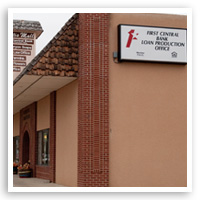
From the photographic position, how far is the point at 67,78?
16.2 metres

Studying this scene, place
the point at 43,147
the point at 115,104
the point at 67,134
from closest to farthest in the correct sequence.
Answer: the point at 115,104
the point at 67,134
the point at 43,147

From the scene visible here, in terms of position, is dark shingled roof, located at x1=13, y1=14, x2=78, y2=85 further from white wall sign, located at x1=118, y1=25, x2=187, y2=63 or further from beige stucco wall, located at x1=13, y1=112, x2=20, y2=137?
→ beige stucco wall, located at x1=13, y1=112, x2=20, y2=137

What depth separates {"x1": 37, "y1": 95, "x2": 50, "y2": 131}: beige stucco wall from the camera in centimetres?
2122

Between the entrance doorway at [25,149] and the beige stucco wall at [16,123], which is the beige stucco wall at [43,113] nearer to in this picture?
the entrance doorway at [25,149]

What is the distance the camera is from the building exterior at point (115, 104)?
15055mm

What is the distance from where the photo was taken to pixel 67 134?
687 inches

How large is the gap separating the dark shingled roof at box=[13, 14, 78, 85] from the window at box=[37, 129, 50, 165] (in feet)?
20.8

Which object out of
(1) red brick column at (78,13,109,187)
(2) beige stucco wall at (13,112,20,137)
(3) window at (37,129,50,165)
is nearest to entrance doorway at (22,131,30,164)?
(2) beige stucco wall at (13,112,20,137)

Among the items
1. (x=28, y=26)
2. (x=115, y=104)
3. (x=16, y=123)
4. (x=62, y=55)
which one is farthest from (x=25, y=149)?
(x=115, y=104)

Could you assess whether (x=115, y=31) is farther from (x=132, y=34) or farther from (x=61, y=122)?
(x=61, y=122)

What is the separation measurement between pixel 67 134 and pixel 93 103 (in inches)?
112

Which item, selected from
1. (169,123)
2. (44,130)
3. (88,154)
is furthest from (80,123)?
(44,130)

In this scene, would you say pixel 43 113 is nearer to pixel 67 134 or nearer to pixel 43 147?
pixel 43 147

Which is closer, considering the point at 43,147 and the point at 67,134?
the point at 67,134
